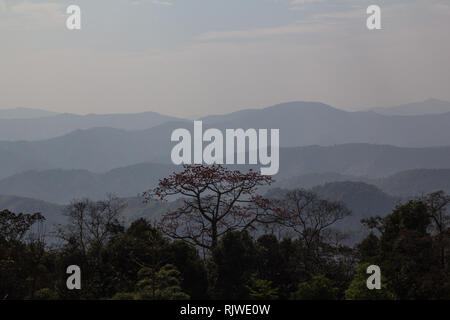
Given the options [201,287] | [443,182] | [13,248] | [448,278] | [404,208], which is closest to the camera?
[448,278]

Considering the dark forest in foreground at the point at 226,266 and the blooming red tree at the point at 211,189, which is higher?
the blooming red tree at the point at 211,189

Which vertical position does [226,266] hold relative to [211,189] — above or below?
below

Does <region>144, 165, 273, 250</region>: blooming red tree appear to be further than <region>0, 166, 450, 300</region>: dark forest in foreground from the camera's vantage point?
Yes

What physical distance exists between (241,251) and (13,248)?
6.78m

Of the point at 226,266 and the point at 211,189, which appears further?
the point at 211,189

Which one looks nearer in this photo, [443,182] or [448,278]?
[448,278]

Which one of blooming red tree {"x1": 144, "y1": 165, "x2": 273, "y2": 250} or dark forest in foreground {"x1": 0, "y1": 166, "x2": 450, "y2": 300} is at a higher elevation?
blooming red tree {"x1": 144, "y1": 165, "x2": 273, "y2": 250}

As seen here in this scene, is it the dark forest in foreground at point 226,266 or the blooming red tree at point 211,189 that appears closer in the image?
the dark forest in foreground at point 226,266

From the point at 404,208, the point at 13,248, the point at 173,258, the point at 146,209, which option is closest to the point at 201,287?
the point at 173,258
